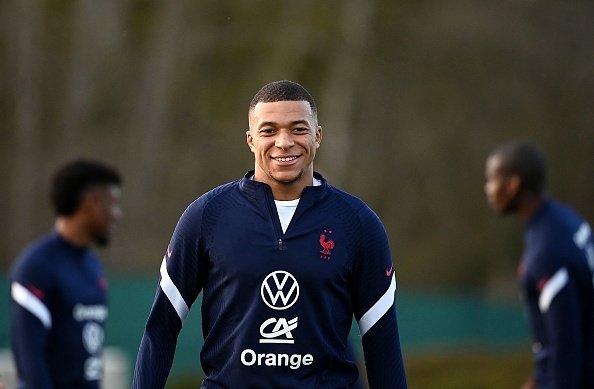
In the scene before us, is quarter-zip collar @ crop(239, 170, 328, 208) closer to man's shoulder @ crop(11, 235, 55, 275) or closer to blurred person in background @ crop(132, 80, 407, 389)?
blurred person in background @ crop(132, 80, 407, 389)

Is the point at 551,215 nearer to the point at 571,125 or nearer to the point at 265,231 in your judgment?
the point at 265,231

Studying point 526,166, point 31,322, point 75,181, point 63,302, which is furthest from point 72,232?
point 526,166

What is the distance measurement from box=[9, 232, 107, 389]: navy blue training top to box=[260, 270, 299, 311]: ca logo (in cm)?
259

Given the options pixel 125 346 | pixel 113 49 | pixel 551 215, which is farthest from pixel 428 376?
pixel 113 49

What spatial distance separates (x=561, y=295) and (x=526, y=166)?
4.01ft

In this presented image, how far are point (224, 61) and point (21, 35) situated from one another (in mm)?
4821

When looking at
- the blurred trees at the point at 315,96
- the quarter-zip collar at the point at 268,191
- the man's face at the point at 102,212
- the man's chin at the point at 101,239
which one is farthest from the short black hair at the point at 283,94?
the blurred trees at the point at 315,96

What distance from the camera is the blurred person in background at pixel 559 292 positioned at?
723 cm

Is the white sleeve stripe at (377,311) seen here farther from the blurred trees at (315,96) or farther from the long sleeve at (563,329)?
the blurred trees at (315,96)

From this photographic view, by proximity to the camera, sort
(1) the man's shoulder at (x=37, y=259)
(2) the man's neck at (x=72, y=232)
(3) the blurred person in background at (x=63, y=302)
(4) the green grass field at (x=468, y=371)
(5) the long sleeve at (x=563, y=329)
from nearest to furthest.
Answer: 1. (3) the blurred person in background at (x=63, y=302)
2. (1) the man's shoulder at (x=37, y=259)
3. (5) the long sleeve at (x=563, y=329)
4. (2) the man's neck at (x=72, y=232)
5. (4) the green grass field at (x=468, y=371)

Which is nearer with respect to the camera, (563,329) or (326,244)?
(326,244)

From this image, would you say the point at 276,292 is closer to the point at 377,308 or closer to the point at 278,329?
the point at 278,329

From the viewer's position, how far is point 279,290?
4570 millimetres

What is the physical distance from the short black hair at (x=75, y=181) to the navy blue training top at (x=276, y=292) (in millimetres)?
3129
